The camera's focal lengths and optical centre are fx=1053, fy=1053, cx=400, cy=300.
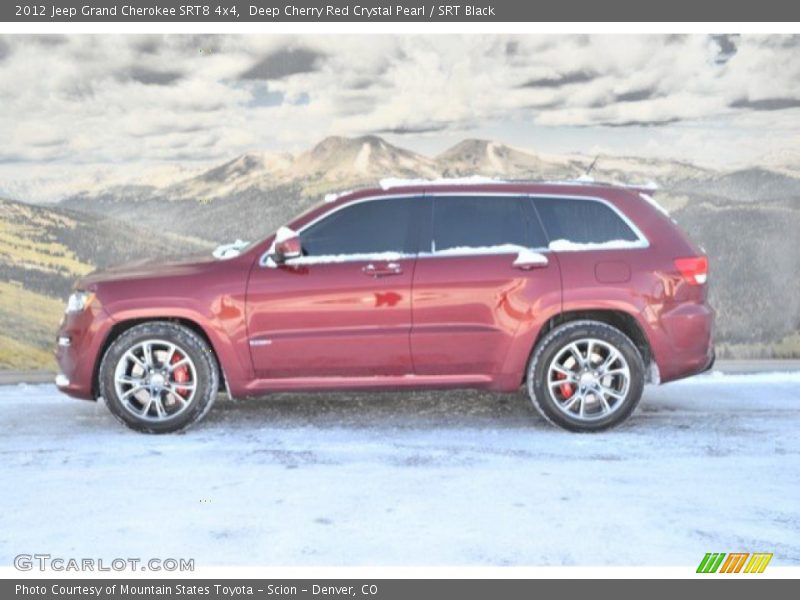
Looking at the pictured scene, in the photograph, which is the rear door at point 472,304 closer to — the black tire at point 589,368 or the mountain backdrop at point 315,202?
the black tire at point 589,368

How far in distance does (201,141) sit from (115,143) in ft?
2.55

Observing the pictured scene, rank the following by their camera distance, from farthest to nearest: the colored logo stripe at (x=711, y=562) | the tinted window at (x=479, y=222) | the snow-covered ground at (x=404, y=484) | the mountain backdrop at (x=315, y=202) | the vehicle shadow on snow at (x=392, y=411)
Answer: the mountain backdrop at (x=315, y=202)
the vehicle shadow on snow at (x=392, y=411)
the tinted window at (x=479, y=222)
the snow-covered ground at (x=404, y=484)
the colored logo stripe at (x=711, y=562)

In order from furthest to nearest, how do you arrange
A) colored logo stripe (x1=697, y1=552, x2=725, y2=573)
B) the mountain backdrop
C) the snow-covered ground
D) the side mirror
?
the mountain backdrop → the side mirror → the snow-covered ground → colored logo stripe (x1=697, y1=552, x2=725, y2=573)

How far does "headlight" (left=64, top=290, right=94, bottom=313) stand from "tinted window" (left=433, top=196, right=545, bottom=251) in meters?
2.26

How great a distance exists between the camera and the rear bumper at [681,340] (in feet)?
22.0

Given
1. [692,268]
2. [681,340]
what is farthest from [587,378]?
[692,268]

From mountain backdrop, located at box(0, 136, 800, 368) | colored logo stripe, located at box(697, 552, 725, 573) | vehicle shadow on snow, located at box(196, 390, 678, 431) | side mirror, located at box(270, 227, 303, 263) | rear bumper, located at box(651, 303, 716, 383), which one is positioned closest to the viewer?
colored logo stripe, located at box(697, 552, 725, 573)

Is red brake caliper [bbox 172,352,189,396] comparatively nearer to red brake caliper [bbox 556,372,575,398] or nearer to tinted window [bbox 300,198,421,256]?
tinted window [bbox 300,198,421,256]

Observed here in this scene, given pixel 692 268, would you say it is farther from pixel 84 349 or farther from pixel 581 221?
pixel 84 349

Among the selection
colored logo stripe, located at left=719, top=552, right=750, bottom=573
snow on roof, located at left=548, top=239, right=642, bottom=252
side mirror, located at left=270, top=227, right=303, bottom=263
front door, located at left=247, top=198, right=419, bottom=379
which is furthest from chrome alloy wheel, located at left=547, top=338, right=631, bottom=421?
colored logo stripe, located at left=719, top=552, right=750, bottom=573

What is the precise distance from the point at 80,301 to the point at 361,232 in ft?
Result: 6.16

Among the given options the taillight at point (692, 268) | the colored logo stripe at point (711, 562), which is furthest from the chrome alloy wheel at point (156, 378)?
the colored logo stripe at point (711, 562)

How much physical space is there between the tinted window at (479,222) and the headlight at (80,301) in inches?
89.1

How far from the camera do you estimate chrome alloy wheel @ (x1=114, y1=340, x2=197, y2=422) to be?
6.65 m
